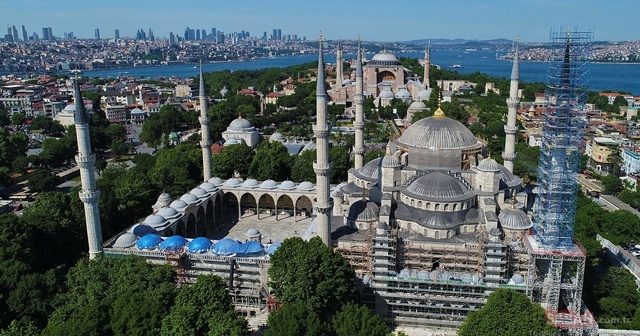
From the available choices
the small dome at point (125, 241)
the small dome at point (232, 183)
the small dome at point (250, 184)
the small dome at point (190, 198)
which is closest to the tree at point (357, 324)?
the small dome at point (125, 241)

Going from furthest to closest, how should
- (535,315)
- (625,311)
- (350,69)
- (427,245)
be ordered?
(350,69) → (427,245) → (625,311) → (535,315)

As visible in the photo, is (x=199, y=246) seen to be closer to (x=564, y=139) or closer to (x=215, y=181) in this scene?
(x=215, y=181)

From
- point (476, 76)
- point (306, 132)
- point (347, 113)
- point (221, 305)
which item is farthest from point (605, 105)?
point (221, 305)

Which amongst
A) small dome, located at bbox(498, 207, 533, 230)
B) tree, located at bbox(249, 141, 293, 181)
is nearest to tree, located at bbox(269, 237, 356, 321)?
small dome, located at bbox(498, 207, 533, 230)

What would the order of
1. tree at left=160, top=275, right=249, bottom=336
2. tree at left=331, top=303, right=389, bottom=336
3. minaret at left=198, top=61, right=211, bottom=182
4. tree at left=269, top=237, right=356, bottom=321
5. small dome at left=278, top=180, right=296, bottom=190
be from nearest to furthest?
tree at left=331, top=303, right=389, bottom=336 < tree at left=160, top=275, right=249, bottom=336 < tree at left=269, top=237, right=356, bottom=321 < small dome at left=278, top=180, right=296, bottom=190 < minaret at left=198, top=61, right=211, bottom=182

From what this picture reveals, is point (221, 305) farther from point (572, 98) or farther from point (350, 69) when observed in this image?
point (350, 69)

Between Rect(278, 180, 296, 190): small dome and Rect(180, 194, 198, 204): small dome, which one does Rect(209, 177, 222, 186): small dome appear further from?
Rect(278, 180, 296, 190): small dome

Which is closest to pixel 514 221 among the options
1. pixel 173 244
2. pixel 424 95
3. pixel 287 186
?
pixel 287 186
